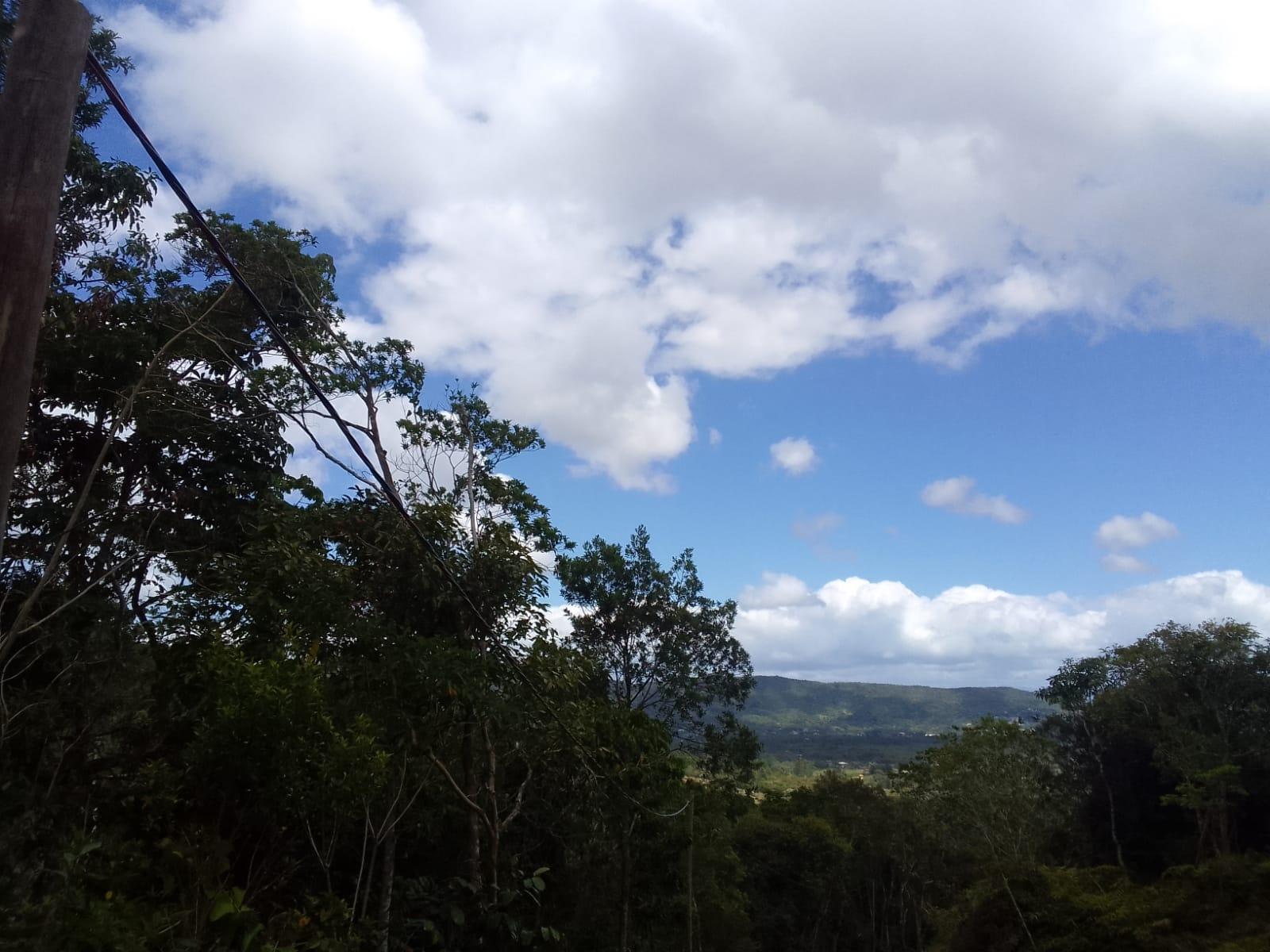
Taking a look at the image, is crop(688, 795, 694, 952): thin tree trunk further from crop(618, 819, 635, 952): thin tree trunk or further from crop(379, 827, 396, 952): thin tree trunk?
crop(379, 827, 396, 952): thin tree trunk

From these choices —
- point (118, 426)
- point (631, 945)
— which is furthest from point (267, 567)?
point (631, 945)

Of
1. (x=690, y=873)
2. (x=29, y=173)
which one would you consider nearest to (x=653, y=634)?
(x=690, y=873)

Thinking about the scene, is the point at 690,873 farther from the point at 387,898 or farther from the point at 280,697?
the point at 280,697

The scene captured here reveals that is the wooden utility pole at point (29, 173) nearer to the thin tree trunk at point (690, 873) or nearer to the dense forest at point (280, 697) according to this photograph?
the dense forest at point (280, 697)

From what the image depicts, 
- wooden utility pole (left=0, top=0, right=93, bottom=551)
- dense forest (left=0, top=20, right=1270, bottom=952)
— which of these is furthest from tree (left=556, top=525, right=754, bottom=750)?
wooden utility pole (left=0, top=0, right=93, bottom=551)

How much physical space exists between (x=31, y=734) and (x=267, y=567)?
3.41 metres

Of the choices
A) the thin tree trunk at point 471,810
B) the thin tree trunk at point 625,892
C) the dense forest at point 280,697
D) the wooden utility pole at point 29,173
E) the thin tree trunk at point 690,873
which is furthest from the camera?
the thin tree trunk at point 690,873

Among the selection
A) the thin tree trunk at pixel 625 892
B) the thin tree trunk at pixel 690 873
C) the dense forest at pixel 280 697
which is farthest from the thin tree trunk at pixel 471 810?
the thin tree trunk at pixel 690 873

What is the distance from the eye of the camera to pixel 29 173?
8.21 feet

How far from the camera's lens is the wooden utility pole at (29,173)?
230 centimetres

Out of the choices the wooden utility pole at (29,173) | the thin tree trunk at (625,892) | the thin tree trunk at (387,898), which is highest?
the wooden utility pole at (29,173)

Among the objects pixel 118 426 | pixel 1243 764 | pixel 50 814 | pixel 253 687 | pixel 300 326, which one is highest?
pixel 300 326

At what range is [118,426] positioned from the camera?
10.1m

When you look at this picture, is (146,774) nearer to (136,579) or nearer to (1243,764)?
(136,579)
